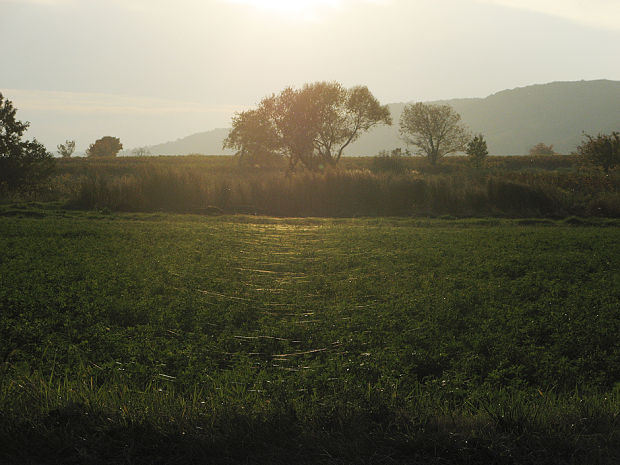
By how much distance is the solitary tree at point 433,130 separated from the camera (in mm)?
66688

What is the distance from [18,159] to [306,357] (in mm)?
28124

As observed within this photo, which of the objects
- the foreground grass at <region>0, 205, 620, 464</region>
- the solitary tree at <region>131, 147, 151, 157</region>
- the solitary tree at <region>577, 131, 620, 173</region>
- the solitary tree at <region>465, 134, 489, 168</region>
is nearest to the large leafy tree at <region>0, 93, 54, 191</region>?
the foreground grass at <region>0, 205, 620, 464</region>

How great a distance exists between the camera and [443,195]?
23031mm

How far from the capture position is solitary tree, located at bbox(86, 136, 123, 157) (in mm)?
97812

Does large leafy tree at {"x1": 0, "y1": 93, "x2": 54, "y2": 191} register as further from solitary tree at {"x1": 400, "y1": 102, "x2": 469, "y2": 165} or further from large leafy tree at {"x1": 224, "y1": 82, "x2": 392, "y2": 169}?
solitary tree at {"x1": 400, "y1": 102, "x2": 469, "y2": 165}

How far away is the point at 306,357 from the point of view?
12.7 ft

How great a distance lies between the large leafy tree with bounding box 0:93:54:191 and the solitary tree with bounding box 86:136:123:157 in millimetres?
72930

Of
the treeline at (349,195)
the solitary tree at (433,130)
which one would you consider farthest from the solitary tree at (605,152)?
the solitary tree at (433,130)

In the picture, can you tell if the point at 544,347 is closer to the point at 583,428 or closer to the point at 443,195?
the point at 583,428

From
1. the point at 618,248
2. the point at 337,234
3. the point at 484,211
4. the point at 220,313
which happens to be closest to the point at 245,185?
the point at 484,211

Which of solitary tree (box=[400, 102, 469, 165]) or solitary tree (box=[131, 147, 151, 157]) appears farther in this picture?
solitary tree (box=[131, 147, 151, 157])

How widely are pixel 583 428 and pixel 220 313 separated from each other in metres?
3.30

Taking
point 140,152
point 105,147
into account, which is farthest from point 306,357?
point 105,147

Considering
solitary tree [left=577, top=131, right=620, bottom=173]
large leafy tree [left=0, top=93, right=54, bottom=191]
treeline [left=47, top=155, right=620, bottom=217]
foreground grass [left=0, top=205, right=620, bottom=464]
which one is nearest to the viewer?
foreground grass [left=0, top=205, right=620, bottom=464]
